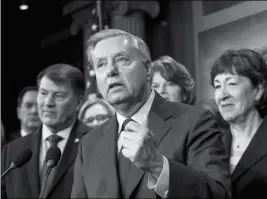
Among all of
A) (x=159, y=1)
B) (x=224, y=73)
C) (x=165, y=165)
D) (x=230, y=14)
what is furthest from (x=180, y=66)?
(x=159, y=1)

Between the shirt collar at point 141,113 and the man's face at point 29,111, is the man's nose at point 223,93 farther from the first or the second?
the man's face at point 29,111

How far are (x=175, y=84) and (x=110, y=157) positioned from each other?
99 cm

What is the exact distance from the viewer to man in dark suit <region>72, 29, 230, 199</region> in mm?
1470

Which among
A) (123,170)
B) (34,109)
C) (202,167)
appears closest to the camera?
(202,167)

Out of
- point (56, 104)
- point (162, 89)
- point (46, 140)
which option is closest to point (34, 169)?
point (46, 140)

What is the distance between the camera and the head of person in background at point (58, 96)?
8.23 feet

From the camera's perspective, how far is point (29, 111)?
3562mm

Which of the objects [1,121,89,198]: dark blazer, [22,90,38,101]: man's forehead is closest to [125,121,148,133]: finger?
[1,121,89,198]: dark blazer

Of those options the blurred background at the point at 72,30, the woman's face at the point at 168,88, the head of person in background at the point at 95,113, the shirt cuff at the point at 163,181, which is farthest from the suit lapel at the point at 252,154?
the head of person in background at the point at 95,113

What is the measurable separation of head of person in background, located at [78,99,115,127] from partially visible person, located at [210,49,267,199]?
1.36 metres

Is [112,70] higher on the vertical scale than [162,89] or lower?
higher

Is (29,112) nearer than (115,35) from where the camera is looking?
No

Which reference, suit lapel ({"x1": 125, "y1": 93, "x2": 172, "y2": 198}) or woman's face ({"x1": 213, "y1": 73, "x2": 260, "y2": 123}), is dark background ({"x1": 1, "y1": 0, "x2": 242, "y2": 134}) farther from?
suit lapel ({"x1": 125, "y1": 93, "x2": 172, "y2": 198})

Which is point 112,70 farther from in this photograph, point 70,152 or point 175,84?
point 175,84
